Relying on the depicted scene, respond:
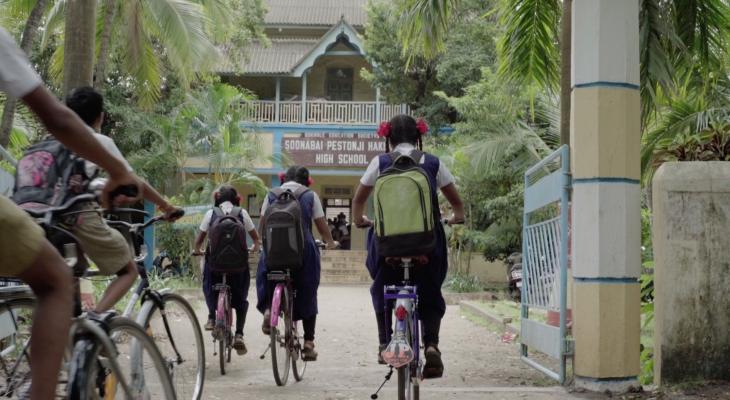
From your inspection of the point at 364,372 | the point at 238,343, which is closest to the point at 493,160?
the point at 364,372

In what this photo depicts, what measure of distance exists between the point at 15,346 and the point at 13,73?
1.23 metres

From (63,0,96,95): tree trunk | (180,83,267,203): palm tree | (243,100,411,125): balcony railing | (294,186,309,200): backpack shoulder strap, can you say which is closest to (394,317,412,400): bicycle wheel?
(294,186,309,200): backpack shoulder strap

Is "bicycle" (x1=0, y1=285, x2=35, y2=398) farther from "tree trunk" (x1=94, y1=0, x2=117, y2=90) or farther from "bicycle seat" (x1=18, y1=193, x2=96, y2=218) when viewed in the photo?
"tree trunk" (x1=94, y1=0, x2=117, y2=90)

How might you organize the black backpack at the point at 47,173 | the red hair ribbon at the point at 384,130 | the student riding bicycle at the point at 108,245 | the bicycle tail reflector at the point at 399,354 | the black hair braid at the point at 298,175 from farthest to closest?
the black hair braid at the point at 298,175 → the red hair ribbon at the point at 384,130 → the bicycle tail reflector at the point at 399,354 → the student riding bicycle at the point at 108,245 → the black backpack at the point at 47,173

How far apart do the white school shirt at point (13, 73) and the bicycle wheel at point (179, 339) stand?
1975 millimetres

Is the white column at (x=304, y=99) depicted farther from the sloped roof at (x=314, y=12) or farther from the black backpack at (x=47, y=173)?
the black backpack at (x=47, y=173)

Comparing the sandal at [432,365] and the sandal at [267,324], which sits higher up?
the sandal at [267,324]

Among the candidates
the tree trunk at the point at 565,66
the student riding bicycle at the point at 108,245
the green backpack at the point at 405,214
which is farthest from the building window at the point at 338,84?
the student riding bicycle at the point at 108,245

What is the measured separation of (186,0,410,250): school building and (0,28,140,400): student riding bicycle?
2472 centimetres

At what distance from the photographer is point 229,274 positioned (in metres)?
7.77

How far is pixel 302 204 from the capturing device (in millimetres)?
7227

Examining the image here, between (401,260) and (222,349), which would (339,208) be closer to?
(222,349)

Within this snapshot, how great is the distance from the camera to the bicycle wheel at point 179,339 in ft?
14.1

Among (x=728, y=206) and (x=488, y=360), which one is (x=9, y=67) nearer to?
(x=728, y=206)
